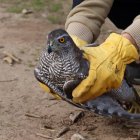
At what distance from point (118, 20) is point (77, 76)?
997 millimetres

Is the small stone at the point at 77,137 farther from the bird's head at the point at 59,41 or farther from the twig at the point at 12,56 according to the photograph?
the twig at the point at 12,56

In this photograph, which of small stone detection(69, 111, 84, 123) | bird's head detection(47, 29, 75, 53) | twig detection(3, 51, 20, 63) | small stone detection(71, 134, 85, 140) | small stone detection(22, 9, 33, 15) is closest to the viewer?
bird's head detection(47, 29, 75, 53)

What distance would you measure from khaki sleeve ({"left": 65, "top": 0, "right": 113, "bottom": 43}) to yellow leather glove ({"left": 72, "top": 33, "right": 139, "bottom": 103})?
0.25 m

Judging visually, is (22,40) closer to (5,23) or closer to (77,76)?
(5,23)

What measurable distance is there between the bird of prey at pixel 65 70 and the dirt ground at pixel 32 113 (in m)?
0.27

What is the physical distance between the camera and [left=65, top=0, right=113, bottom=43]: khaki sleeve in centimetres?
241

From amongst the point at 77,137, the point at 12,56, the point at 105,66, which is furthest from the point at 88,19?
the point at 12,56

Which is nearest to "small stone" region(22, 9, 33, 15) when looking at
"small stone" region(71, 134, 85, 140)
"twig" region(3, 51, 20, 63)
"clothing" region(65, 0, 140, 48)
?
"twig" region(3, 51, 20, 63)

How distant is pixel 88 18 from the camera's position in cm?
245

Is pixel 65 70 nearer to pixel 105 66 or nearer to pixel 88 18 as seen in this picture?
pixel 105 66

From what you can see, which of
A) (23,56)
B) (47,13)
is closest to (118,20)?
(23,56)

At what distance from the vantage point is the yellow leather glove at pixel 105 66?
2.07m

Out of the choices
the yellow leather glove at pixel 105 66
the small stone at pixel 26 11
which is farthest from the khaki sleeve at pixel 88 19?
the small stone at pixel 26 11

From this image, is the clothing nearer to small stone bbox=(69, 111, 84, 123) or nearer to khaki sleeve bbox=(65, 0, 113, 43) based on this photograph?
khaki sleeve bbox=(65, 0, 113, 43)
